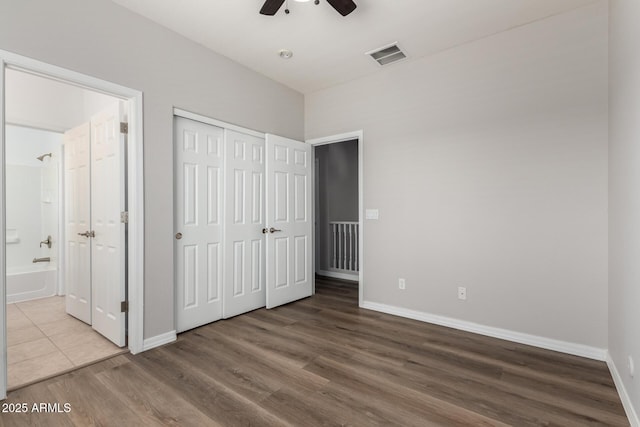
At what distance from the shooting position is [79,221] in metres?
3.14

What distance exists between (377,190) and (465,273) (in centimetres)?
133

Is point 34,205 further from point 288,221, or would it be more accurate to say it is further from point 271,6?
point 271,6

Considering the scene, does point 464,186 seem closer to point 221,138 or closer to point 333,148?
point 221,138

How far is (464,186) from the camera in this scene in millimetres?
3025

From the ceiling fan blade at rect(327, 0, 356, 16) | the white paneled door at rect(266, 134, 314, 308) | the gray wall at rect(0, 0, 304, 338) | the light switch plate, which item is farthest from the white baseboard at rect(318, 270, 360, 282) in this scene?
the ceiling fan blade at rect(327, 0, 356, 16)

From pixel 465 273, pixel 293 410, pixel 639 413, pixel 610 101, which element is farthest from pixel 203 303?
pixel 610 101

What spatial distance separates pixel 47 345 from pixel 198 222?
1624 millimetres

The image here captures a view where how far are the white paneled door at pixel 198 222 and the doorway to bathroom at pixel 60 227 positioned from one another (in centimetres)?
47

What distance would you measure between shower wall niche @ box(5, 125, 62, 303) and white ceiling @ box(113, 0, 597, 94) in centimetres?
305

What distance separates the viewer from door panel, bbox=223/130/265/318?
335cm

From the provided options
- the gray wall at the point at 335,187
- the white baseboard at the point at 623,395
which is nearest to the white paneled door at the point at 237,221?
the gray wall at the point at 335,187

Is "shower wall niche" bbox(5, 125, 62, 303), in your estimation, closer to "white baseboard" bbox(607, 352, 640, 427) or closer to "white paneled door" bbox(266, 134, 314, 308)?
"white paneled door" bbox(266, 134, 314, 308)

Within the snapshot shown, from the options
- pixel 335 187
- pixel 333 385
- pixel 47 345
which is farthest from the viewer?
pixel 335 187

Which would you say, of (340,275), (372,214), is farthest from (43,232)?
(372,214)
